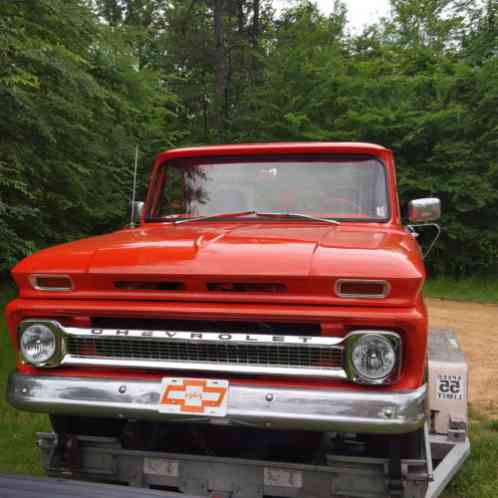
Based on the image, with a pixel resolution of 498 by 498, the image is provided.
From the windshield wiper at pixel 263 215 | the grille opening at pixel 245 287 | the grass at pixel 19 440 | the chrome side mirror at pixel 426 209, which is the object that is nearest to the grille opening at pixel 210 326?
the grille opening at pixel 245 287

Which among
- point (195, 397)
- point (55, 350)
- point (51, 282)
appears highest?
point (51, 282)

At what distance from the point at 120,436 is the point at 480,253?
1348 cm

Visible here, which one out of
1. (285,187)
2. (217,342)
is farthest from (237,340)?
(285,187)

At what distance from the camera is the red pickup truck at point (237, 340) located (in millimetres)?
2383

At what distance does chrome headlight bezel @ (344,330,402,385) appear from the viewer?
2385mm

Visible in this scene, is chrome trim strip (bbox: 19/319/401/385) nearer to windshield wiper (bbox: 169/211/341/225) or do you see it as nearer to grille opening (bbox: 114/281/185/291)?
grille opening (bbox: 114/281/185/291)

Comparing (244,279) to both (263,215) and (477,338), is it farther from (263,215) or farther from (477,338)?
(477,338)

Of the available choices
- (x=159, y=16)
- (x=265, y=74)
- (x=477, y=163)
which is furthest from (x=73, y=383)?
(x=159, y=16)

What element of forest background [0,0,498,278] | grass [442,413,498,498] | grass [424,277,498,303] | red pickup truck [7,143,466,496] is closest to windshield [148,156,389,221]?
red pickup truck [7,143,466,496]

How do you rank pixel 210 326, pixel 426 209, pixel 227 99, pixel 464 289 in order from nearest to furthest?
1. pixel 210 326
2. pixel 426 209
3. pixel 464 289
4. pixel 227 99

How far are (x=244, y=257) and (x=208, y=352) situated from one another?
432 mm

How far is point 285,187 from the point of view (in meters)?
3.86

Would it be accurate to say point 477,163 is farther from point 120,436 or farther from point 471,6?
point 120,436

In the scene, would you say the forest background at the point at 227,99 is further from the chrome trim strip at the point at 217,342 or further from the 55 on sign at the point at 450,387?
the 55 on sign at the point at 450,387
